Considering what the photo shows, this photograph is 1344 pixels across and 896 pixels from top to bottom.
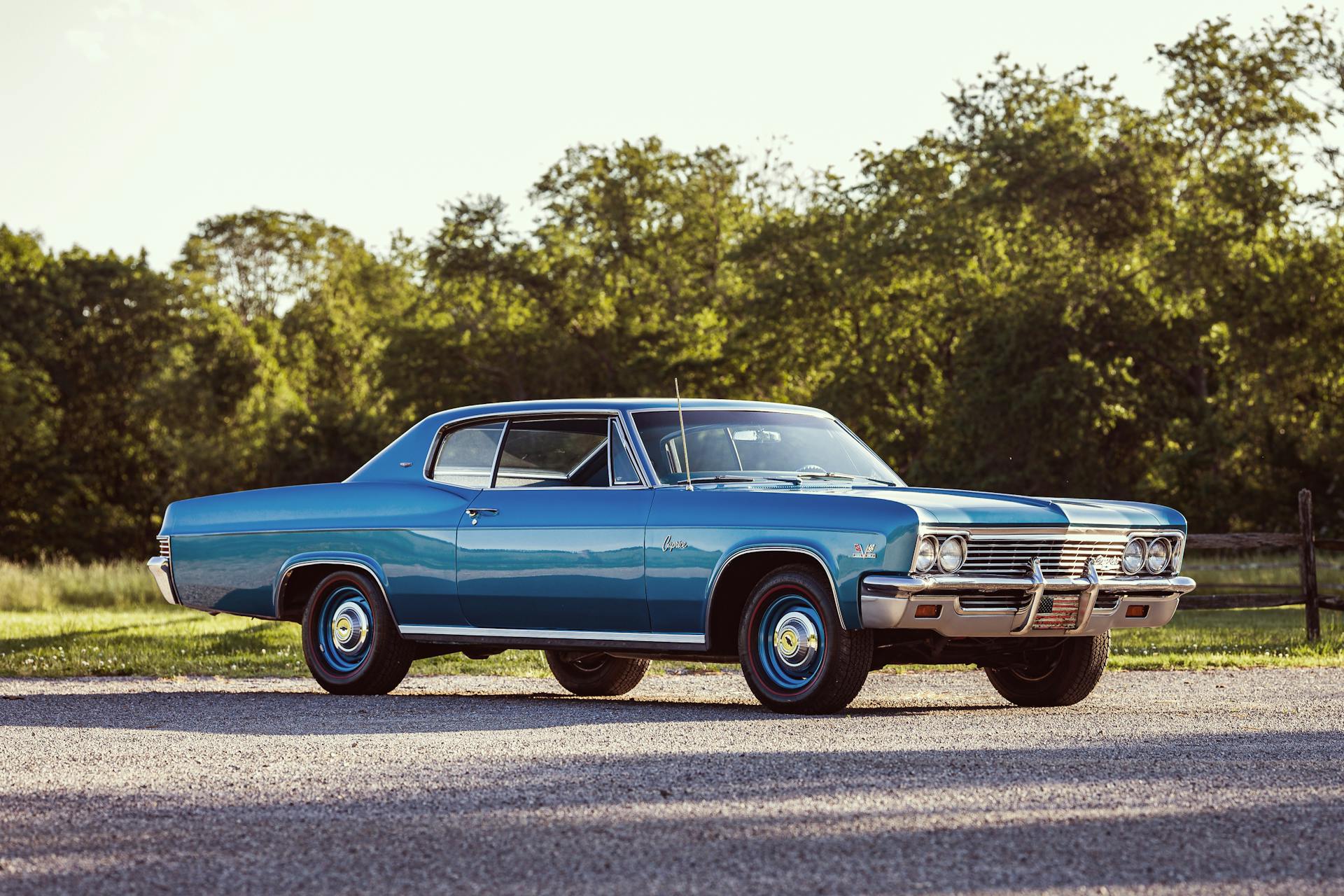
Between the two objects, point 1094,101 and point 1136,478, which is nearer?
point 1136,478

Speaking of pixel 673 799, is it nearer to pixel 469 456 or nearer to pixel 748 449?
pixel 748 449

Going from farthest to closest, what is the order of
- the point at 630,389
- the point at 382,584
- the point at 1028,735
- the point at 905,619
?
the point at 630,389 → the point at 382,584 → the point at 905,619 → the point at 1028,735

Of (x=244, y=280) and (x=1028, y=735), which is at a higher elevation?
(x=244, y=280)

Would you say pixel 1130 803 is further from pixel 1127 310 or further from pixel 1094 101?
pixel 1094 101

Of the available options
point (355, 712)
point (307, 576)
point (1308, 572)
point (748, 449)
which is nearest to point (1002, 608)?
point (748, 449)

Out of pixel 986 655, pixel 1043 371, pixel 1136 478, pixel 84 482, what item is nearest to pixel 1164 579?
pixel 986 655

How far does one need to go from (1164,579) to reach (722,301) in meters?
43.9

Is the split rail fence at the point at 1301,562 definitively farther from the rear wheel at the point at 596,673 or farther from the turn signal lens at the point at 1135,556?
the turn signal lens at the point at 1135,556

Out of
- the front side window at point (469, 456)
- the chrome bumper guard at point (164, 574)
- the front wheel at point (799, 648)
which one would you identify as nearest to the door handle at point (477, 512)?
the front side window at point (469, 456)

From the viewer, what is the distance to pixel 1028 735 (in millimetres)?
8891

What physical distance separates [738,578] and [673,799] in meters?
3.67

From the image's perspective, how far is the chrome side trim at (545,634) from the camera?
10273 millimetres

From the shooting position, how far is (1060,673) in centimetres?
1091

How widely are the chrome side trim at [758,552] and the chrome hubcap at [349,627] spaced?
101 inches
